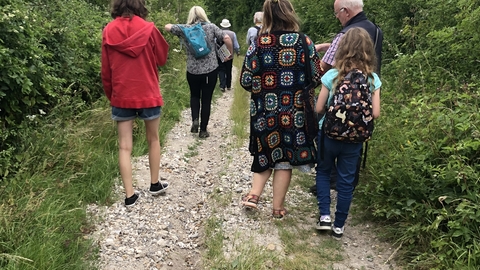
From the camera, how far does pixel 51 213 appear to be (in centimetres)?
335

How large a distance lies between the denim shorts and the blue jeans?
64.8 inches

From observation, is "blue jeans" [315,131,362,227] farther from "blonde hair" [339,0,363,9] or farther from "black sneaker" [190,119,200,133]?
"black sneaker" [190,119,200,133]

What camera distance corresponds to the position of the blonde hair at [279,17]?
141 inches

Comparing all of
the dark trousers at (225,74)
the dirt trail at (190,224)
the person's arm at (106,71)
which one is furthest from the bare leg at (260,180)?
the dark trousers at (225,74)

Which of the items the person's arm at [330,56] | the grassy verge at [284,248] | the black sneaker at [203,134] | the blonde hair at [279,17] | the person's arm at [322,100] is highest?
the blonde hair at [279,17]

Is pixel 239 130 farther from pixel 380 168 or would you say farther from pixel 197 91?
pixel 380 168

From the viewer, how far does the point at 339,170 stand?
11.8 ft

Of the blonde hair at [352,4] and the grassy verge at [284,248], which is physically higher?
the blonde hair at [352,4]

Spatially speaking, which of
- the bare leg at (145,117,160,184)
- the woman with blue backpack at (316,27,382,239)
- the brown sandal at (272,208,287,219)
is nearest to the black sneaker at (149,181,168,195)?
the bare leg at (145,117,160,184)

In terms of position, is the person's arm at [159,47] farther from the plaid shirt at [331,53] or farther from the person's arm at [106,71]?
the plaid shirt at [331,53]

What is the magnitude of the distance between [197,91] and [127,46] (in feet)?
9.66

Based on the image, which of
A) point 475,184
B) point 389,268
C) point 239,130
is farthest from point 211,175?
point 475,184

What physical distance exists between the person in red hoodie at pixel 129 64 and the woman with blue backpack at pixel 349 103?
1.63 meters

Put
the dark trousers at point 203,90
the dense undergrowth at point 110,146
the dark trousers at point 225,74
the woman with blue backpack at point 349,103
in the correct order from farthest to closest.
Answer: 1. the dark trousers at point 225,74
2. the dark trousers at point 203,90
3. the woman with blue backpack at point 349,103
4. the dense undergrowth at point 110,146
